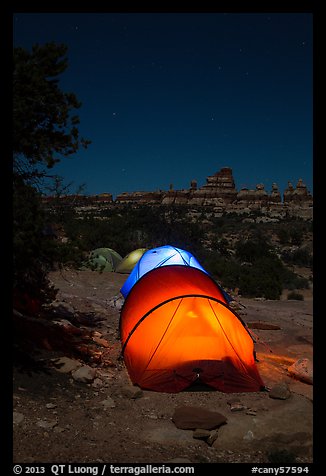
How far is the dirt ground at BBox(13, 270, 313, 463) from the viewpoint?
173 inches

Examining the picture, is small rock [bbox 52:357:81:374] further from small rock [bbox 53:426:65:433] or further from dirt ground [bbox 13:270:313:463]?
small rock [bbox 53:426:65:433]

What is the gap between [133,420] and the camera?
5.28 metres

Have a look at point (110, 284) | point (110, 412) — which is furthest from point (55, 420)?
point (110, 284)

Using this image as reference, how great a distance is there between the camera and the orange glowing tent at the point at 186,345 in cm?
656

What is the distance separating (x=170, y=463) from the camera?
13.6ft

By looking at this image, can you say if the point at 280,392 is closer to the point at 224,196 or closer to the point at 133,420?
the point at 133,420

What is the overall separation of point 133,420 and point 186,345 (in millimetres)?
1961

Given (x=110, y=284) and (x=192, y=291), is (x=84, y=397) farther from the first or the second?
(x=110, y=284)

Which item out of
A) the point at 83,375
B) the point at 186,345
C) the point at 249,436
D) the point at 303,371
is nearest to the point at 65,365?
the point at 83,375

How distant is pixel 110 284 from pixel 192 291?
805 cm

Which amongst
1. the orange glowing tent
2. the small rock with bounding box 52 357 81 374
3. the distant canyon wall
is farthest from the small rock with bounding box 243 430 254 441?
the distant canyon wall

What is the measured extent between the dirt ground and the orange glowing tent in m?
0.22

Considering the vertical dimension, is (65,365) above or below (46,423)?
above
